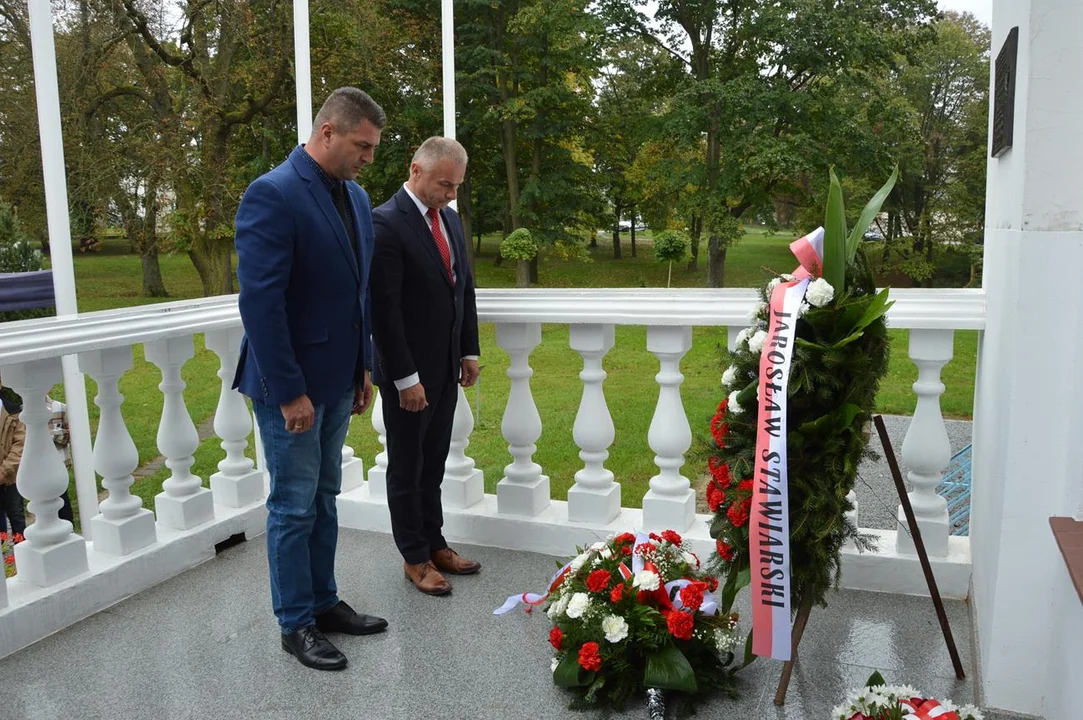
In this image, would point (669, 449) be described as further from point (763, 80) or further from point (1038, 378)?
point (763, 80)

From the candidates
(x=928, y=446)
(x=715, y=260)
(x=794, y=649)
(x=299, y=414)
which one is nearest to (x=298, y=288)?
(x=299, y=414)

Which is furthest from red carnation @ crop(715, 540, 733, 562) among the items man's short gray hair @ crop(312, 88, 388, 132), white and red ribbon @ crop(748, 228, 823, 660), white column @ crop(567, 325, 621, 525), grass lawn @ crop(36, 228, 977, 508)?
man's short gray hair @ crop(312, 88, 388, 132)

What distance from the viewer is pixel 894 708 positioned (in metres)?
2.22

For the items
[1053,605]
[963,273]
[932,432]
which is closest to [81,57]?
[932,432]

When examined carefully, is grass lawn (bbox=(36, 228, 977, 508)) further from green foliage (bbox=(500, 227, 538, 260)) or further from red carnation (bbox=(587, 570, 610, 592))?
green foliage (bbox=(500, 227, 538, 260))

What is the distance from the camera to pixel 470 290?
3.63m

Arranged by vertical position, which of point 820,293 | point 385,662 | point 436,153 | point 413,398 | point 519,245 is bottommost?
point 385,662

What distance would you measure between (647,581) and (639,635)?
0.54 feet

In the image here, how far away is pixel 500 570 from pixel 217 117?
1381cm

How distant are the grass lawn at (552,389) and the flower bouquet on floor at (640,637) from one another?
0.43m

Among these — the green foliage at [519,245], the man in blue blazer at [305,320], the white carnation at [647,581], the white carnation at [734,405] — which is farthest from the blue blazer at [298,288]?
the green foliage at [519,245]

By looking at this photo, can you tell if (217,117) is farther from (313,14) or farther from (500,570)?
(500,570)

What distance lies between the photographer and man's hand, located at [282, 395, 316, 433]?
285 centimetres

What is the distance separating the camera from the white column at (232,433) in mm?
4012
